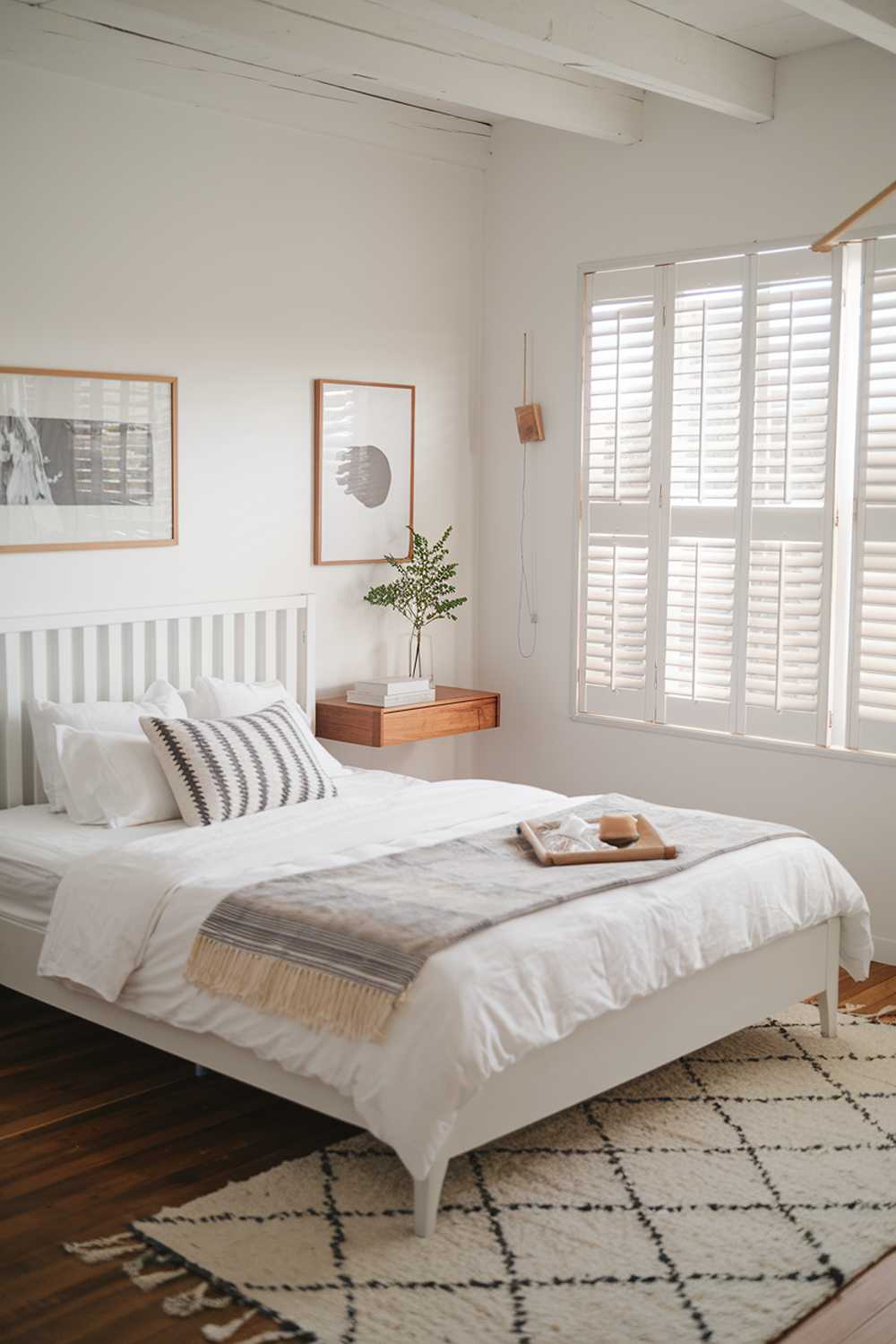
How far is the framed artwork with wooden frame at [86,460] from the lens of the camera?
4141 mm

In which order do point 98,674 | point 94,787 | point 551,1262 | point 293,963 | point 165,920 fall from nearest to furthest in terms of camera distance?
point 551,1262 → point 293,963 → point 165,920 → point 94,787 → point 98,674

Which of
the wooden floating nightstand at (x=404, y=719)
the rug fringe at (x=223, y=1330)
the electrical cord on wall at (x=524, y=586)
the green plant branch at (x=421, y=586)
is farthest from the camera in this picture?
the electrical cord on wall at (x=524, y=586)

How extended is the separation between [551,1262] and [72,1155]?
1101 millimetres

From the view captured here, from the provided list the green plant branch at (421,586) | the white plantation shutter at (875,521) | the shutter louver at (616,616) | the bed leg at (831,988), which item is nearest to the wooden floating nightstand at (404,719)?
the green plant branch at (421,586)

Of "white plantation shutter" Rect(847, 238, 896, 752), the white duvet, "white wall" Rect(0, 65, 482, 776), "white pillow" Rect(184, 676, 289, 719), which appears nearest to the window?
"white plantation shutter" Rect(847, 238, 896, 752)

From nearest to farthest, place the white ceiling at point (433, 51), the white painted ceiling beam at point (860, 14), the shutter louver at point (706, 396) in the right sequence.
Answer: the white painted ceiling beam at point (860, 14), the white ceiling at point (433, 51), the shutter louver at point (706, 396)

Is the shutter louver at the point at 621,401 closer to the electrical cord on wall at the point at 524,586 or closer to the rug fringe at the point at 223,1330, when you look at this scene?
the electrical cord on wall at the point at 524,586

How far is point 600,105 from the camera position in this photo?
4887 mm

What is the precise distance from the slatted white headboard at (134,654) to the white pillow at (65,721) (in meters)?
0.07

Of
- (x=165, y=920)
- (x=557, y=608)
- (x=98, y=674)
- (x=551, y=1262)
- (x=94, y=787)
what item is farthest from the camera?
(x=557, y=608)

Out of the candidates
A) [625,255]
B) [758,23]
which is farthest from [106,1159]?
[758,23]

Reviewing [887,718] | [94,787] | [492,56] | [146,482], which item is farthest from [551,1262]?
[492,56]

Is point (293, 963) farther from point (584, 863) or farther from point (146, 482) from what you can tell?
point (146, 482)

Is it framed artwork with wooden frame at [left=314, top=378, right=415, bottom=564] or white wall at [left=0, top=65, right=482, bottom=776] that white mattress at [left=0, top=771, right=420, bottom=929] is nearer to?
white wall at [left=0, top=65, right=482, bottom=776]
